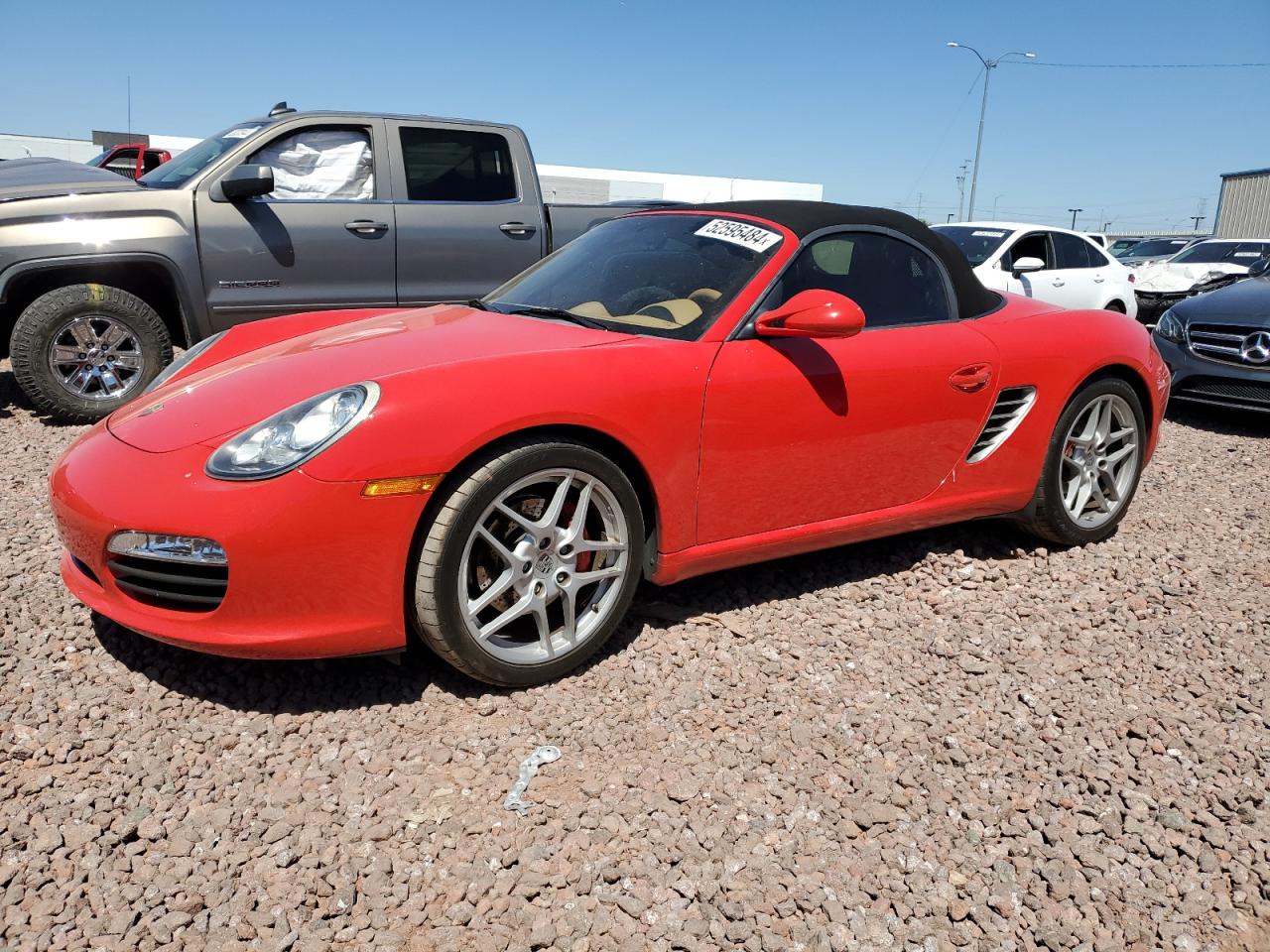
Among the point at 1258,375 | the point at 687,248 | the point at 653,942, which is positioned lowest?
the point at 653,942

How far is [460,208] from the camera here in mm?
6438

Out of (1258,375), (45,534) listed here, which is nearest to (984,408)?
(45,534)

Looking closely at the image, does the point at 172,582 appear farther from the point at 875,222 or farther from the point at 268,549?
the point at 875,222

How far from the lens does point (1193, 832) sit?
7.88 ft

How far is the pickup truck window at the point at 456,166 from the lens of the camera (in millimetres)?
6359

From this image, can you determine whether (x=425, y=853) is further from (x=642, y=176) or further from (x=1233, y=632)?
(x=642, y=176)

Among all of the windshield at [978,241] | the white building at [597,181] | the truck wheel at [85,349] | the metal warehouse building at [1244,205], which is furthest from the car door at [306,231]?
the metal warehouse building at [1244,205]

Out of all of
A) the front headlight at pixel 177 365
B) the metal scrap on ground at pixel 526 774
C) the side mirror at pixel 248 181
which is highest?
the side mirror at pixel 248 181

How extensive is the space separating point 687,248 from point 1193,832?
233cm

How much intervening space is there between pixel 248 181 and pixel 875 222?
3.78m

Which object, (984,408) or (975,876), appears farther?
(984,408)

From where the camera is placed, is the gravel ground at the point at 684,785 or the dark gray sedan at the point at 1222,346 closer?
the gravel ground at the point at 684,785

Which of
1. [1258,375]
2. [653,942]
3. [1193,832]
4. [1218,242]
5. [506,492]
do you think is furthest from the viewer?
[1218,242]

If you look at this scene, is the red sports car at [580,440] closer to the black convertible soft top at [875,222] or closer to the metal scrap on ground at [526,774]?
the black convertible soft top at [875,222]
